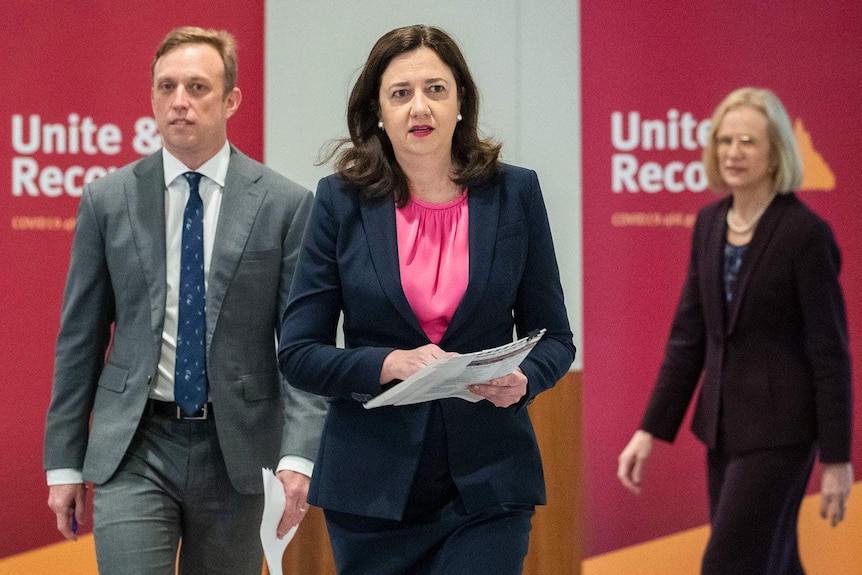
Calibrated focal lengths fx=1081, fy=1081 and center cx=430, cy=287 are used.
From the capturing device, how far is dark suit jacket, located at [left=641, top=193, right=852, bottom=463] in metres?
3.86

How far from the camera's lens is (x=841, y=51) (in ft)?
15.5

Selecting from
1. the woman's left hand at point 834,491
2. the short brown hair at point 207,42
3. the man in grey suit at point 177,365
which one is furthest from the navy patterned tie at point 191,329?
the woman's left hand at point 834,491

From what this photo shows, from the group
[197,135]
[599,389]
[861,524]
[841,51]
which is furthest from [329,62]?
[861,524]

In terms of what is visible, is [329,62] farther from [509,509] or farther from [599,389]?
[509,509]

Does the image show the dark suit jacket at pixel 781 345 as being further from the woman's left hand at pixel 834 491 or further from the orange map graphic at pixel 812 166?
the orange map graphic at pixel 812 166

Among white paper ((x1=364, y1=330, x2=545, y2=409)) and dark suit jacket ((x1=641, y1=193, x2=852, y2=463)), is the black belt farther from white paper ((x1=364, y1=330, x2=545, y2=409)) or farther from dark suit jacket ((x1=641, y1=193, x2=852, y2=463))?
dark suit jacket ((x1=641, y1=193, x2=852, y2=463))

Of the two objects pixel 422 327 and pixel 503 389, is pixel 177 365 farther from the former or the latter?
pixel 503 389

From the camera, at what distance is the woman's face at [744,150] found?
4.22 metres

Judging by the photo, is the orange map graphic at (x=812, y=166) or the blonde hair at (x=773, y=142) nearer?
the blonde hair at (x=773, y=142)

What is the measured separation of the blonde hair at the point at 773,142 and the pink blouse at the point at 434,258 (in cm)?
219

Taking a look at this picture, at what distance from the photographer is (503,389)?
7.13 feet

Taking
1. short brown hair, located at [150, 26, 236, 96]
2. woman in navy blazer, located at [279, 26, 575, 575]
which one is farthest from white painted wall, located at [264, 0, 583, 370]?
Answer: woman in navy blazer, located at [279, 26, 575, 575]

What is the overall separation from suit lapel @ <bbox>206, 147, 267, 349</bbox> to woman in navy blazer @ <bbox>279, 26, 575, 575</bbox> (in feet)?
2.49

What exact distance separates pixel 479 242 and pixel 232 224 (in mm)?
1086
